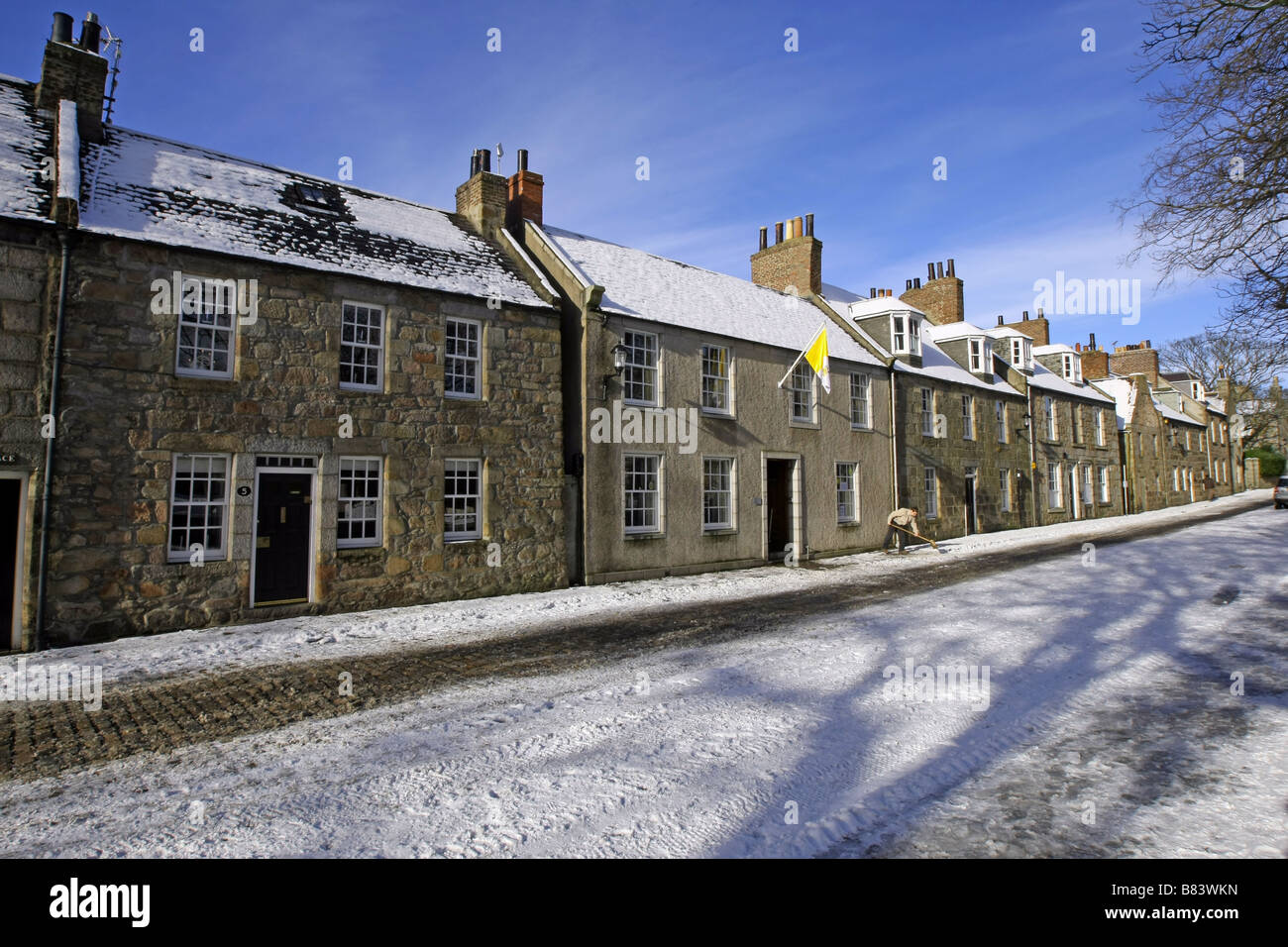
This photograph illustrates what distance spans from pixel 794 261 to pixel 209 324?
1958 centimetres

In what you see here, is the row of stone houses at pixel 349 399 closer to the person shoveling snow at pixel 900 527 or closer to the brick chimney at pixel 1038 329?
the person shoveling snow at pixel 900 527

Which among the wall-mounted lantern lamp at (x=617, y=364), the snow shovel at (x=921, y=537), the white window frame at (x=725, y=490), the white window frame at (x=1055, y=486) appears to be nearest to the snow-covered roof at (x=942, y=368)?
the white window frame at (x=1055, y=486)

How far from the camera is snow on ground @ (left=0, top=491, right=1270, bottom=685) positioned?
28.5 feet

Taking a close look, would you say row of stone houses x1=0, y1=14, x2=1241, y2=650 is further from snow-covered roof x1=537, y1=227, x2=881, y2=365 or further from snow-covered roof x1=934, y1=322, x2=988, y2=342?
snow-covered roof x1=934, y1=322, x2=988, y2=342

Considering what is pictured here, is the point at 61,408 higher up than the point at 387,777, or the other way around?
the point at 61,408

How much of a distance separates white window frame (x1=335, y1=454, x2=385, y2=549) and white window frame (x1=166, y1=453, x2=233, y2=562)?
63.6 inches

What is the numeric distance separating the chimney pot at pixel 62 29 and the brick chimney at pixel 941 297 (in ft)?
96.1

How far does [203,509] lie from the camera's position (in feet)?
35.5

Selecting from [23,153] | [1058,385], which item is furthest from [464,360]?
[1058,385]

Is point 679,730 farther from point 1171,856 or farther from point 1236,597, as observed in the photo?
point 1236,597

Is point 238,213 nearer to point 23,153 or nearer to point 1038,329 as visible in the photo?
point 23,153

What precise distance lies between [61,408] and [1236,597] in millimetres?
17584

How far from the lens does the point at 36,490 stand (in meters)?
9.50
